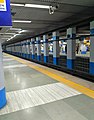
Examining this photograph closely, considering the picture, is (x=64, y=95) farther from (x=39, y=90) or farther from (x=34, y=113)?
(x=34, y=113)

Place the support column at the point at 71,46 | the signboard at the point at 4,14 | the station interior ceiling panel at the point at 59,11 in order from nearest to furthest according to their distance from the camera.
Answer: the signboard at the point at 4,14 → the station interior ceiling panel at the point at 59,11 → the support column at the point at 71,46

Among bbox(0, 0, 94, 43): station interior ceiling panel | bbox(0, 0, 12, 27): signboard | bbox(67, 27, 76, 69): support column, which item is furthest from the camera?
bbox(67, 27, 76, 69): support column

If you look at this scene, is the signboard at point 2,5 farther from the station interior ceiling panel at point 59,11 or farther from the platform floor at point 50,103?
the platform floor at point 50,103

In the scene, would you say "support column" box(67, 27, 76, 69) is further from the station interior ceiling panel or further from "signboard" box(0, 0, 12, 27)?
"signboard" box(0, 0, 12, 27)

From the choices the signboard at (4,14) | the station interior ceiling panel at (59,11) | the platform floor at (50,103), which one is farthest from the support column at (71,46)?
the signboard at (4,14)

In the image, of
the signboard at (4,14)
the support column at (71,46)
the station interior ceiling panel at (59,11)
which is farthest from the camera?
the support column at (71,46)

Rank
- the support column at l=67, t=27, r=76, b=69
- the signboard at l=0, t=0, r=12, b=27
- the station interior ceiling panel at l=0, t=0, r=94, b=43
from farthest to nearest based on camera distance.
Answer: the support column at l=67, t=27, r=76, b=69 → the station interior ceiling panel at l=0, t=0, r=94, b=43 → the signboard at l=0, t=0, r=12, b=27

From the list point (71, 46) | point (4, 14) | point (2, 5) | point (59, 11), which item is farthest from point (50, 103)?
point (71, 46)

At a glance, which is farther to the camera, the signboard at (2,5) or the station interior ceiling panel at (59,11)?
the station interior ceiling panel at (59,11)

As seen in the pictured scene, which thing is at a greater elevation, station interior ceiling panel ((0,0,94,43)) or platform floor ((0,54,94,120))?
station interior ceiling panel ((0,0,94,43))

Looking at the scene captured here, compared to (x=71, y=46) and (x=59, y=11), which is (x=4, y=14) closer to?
(x=59, y=11)

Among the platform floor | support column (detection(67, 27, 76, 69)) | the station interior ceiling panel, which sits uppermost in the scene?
the station interior ceiling panel

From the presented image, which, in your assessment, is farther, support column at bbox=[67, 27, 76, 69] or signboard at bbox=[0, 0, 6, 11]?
support column at bbox=[67, 27, 76, 69]

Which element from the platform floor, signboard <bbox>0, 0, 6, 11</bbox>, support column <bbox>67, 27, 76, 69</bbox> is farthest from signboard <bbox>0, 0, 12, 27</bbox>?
support column <bbox>67, 27, 76, 69</bbox>
